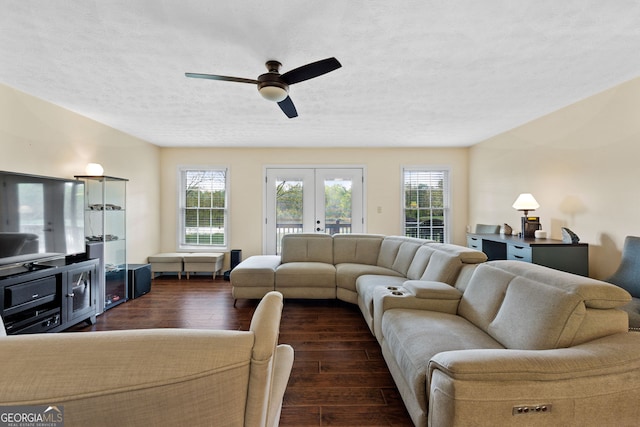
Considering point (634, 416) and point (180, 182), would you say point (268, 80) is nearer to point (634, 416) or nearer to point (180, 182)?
point (634, 416)

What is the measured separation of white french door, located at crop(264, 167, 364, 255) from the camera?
5.47 m

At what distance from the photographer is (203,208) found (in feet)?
18.2

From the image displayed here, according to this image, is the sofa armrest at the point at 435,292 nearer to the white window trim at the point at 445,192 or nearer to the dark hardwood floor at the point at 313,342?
the dark hardwood floor at the point at 313,342

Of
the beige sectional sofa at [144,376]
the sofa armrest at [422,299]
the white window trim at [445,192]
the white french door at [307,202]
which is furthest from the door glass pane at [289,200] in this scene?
the beige sectional sofa at [144,376]

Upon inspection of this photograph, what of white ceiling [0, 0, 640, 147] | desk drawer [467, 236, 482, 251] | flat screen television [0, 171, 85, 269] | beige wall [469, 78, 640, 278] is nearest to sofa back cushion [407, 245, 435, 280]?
desk drawer [467, 236, 482, 251]

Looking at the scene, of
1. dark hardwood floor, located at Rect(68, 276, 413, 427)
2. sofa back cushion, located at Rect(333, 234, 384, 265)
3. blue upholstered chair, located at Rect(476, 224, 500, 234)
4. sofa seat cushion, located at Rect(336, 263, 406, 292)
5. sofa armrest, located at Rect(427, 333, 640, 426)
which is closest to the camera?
sofa armrest, located at Rect(427, 333, 640, 426)

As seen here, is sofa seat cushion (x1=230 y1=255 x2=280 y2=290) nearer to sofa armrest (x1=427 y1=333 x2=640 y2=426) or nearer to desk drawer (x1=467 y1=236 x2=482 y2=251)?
sofa armrest (x1=427 y1=333 x2=640 y2=426)

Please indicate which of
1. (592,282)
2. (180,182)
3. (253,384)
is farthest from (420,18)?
(180,182)

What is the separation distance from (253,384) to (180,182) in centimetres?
563

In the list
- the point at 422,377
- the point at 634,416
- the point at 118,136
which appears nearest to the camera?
the point at 634,416

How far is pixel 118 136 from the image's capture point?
14.1 ft

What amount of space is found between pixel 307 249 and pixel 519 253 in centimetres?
270

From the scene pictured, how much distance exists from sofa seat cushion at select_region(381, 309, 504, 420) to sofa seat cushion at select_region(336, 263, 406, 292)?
134cm

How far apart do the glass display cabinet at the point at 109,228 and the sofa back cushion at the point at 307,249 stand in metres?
2.21
